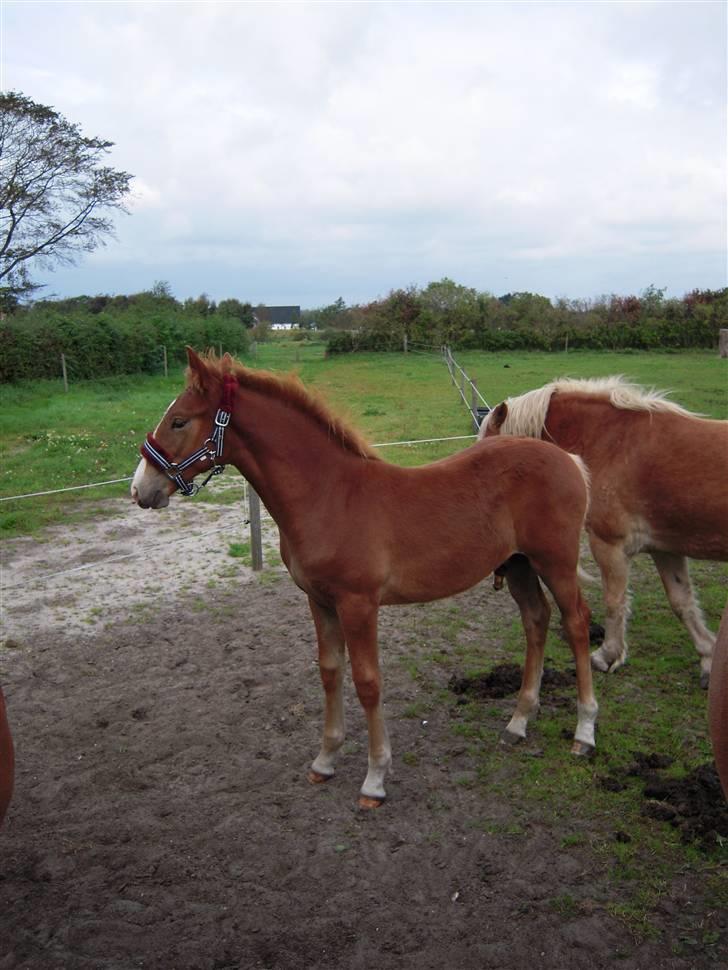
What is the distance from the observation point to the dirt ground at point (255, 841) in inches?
110

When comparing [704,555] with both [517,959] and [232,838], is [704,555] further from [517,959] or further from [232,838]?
[232,838]

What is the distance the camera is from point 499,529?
157 inches

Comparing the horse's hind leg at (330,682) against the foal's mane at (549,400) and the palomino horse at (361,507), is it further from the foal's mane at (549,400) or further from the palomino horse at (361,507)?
the foal's mane at (549,400)

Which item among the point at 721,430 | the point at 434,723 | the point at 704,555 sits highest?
the point at 721,430

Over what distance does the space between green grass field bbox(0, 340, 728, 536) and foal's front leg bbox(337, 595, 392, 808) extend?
3.29 feet

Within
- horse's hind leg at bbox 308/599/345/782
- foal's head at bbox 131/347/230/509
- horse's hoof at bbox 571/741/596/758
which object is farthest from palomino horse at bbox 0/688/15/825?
horse's hoof at bbox 571/741/596/758

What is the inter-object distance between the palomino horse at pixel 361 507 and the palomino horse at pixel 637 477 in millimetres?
1022

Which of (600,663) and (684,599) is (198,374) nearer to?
(600,663)

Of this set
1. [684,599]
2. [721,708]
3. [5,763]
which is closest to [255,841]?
[5,763]

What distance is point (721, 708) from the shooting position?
197 cm

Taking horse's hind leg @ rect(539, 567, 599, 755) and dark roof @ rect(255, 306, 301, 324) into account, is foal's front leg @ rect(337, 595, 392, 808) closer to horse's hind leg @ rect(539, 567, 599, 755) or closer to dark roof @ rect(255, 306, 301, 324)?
horse's hind leg @ rect(539, 567, 599, 755)

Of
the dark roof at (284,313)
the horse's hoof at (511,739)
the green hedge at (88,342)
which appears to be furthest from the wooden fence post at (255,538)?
the dark roof at (284,313)

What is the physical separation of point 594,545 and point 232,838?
10.1 ft

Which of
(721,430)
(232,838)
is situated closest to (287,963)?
(232,838)
